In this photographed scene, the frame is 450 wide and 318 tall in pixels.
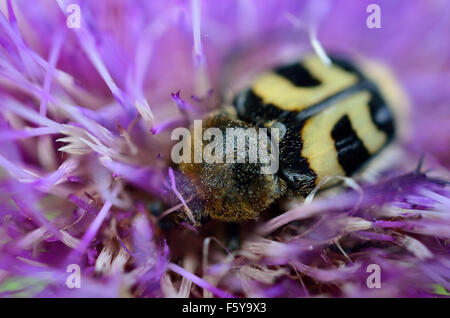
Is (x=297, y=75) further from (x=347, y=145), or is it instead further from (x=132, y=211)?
(x=132, y=211)
